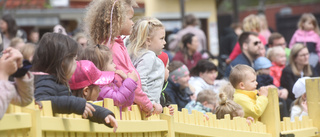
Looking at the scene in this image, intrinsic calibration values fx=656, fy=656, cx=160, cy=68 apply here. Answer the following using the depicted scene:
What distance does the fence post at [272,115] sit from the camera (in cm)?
679

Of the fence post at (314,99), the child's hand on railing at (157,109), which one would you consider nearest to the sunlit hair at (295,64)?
the fence post at (314,99)

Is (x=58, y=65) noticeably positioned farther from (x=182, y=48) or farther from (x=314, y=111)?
(x=182, y=48)

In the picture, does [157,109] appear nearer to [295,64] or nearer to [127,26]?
[127,26]

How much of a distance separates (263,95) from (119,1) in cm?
200

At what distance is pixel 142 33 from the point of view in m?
5.99

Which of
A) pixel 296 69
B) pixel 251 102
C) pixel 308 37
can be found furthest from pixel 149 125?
pixel 308 37

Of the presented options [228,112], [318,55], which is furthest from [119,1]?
[318,55]

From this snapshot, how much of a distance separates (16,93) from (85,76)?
1.03 metres

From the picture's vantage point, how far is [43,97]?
439cm

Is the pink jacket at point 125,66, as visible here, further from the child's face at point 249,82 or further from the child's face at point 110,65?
the child's face at point 249,82

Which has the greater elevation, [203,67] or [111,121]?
[203,67]

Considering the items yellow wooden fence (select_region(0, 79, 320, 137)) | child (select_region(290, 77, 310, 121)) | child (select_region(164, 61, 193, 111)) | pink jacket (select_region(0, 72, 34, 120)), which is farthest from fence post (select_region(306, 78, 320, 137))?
pink jacket (select_region(0, 72, 34, 120))

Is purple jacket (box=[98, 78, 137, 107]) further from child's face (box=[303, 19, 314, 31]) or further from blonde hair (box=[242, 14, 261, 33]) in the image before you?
child's face (box=[303, 19, 314, 31])

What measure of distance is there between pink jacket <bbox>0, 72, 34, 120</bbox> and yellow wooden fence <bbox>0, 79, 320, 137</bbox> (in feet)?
0.48
